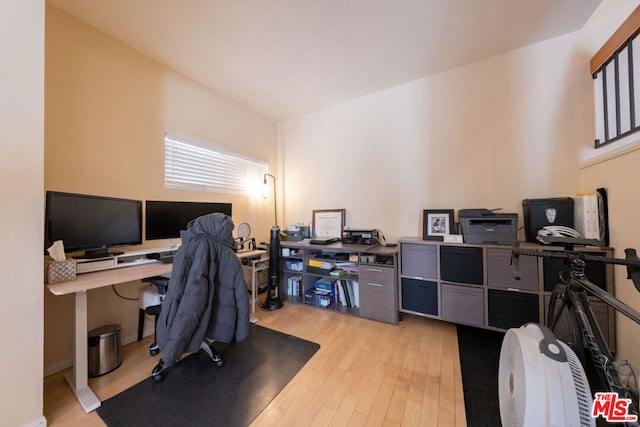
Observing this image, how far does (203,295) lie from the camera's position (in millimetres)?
1521

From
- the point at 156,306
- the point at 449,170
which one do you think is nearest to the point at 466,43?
the point at 449,170

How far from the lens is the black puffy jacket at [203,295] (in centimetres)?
147

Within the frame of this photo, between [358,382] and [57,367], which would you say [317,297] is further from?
[57,367]

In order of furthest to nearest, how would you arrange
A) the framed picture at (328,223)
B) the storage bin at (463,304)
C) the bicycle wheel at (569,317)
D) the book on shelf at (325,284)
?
the framed picture at (328,223) < the book on shelf at (325,284) < the storage bin at (463,304) < the bicycle wheel at (569,317)

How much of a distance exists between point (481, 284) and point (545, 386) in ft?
4.77

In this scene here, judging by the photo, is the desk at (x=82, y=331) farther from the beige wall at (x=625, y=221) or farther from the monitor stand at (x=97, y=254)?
the beige wall at (x=625, y=221)

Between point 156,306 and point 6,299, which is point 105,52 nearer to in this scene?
point 6,299

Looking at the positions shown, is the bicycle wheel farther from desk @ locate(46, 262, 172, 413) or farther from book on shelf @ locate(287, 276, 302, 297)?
desk @ locate(46, 262, 172, 413)

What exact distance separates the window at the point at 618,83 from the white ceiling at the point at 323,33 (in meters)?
0.38

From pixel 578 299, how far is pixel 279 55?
283 cm

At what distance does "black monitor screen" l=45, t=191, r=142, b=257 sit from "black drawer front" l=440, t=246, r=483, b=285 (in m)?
2.87

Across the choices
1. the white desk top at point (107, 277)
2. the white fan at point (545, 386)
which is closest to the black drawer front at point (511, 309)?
the white fan at point (545, 386)

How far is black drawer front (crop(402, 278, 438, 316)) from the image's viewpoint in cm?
219

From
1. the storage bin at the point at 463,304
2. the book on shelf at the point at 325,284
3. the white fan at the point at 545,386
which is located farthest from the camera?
the book on shelf at the point at 325,284
